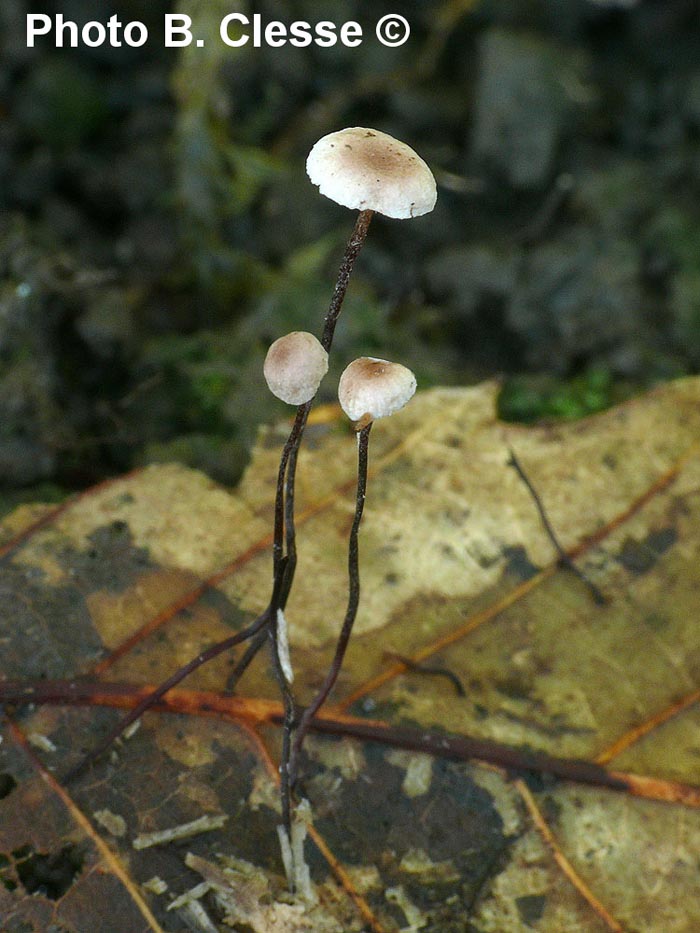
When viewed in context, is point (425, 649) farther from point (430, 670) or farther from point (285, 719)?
point (285, 719)

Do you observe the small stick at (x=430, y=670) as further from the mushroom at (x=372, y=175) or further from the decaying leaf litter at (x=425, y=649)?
the mushroom at (x=372, y=175)

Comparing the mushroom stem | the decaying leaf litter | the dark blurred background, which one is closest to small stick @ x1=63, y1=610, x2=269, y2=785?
the decaying leaf litter

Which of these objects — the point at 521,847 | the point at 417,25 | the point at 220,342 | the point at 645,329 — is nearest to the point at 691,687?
the point at 521,847

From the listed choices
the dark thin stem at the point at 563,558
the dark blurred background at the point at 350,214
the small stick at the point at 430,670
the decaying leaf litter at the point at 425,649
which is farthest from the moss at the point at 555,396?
the small stick at the point at 430,670

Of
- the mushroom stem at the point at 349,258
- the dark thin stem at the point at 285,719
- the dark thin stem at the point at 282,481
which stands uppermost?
the mushroom stem at the point at 349,258

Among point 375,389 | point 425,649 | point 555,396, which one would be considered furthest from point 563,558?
point 375,389
